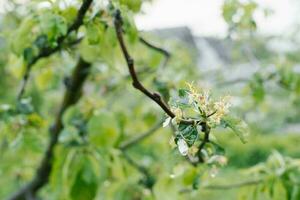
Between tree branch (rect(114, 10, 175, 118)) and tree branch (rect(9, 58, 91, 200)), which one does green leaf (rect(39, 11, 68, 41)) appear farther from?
tree branch (rect(9, 58, 91, 200))

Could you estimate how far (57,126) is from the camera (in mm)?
1750

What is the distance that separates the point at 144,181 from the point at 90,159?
23 cm

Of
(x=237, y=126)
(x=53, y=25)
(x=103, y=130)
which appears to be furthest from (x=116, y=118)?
(x=237, y=126)

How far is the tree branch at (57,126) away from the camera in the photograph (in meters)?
1.69

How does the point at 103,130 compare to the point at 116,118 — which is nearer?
the point at 103,130

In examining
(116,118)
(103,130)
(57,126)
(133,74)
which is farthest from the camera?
(57,126)

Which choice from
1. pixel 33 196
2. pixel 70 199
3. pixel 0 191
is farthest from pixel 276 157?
pixel 0 191

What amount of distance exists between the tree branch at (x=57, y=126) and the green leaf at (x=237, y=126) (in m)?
0.92

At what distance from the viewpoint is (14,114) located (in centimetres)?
141

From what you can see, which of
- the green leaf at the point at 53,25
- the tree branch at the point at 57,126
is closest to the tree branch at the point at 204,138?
the green leaf at the point at 53,25

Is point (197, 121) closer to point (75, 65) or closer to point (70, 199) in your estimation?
point (70, 199)

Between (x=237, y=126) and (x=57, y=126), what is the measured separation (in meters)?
1.06

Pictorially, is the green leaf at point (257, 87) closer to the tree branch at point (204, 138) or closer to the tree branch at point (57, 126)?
the tree branch at point (57, 126)

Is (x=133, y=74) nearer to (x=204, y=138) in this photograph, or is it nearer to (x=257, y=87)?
(x=204, y=138)
